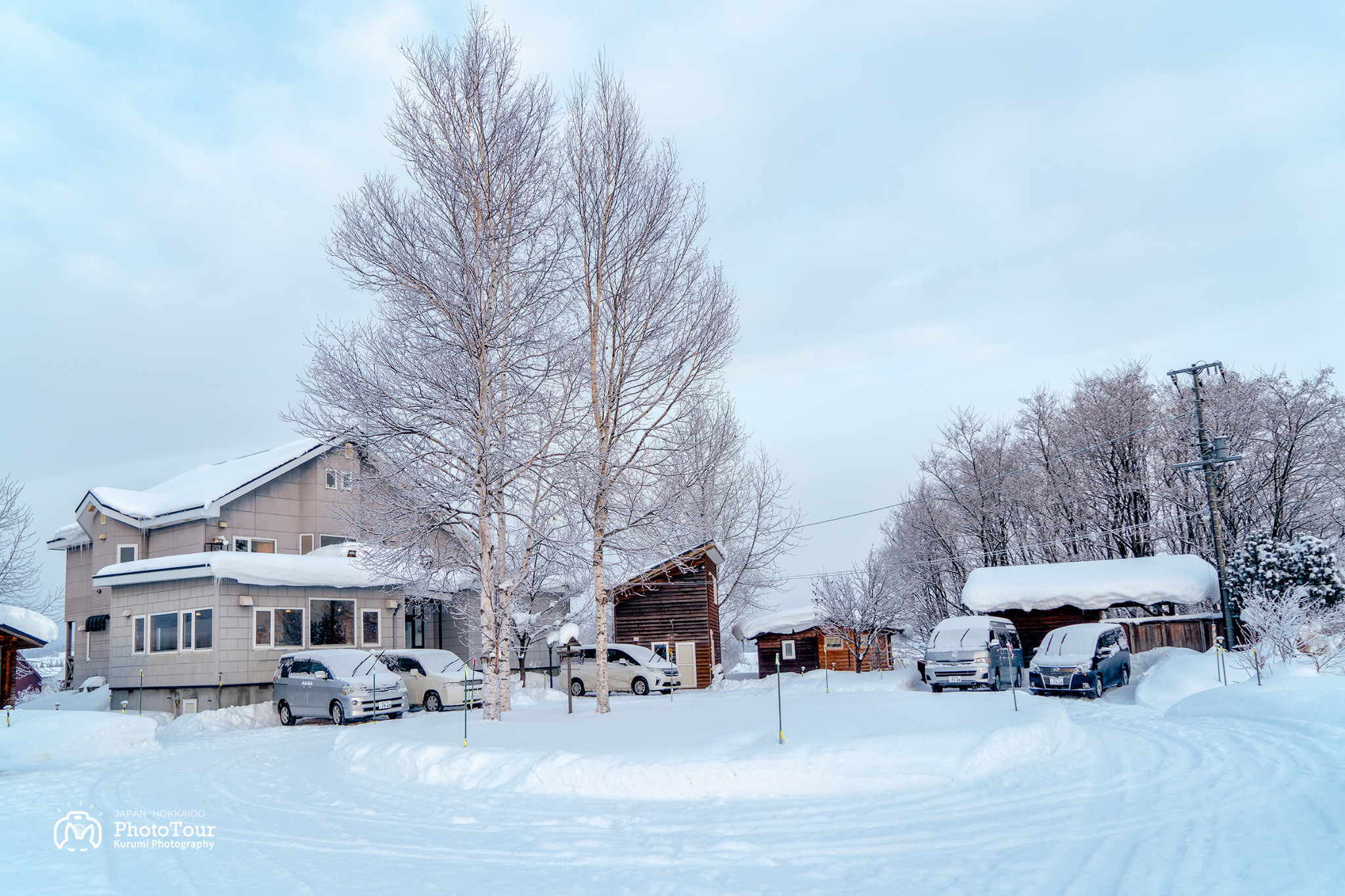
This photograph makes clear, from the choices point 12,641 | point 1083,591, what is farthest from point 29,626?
point 1083,591

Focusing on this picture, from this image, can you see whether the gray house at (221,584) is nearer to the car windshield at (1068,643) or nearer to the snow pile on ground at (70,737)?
the snow pile on ground at (70,737)

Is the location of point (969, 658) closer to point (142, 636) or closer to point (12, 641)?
point (142, 636)

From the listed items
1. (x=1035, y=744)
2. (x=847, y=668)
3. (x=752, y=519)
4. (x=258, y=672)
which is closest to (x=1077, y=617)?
(x=847, y=668)

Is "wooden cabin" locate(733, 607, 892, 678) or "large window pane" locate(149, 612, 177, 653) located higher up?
"large window pane" locate(149, 612, 177, 653)

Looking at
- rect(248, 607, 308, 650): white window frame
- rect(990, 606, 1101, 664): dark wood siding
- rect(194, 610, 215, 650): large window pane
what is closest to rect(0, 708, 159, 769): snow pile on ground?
rect(194, 610, 215, 650): large window pane

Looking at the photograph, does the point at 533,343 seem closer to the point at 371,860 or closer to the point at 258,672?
the point at 371,860

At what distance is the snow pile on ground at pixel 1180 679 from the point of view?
2056 cm

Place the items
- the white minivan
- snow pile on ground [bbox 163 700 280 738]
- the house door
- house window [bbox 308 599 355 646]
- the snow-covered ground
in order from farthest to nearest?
the house door < the white minivan < house window [bbox 308 599 355 646] < snow pile on ground [bbox 163 700 280 738] < the snow-covered ground

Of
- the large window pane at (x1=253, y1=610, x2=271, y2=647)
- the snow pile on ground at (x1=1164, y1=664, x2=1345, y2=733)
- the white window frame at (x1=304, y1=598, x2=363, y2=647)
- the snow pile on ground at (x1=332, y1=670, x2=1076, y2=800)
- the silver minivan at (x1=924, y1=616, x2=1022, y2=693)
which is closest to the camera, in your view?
the snow pile on ground at (x1=332, y1=670, x2=1076, y2=800)

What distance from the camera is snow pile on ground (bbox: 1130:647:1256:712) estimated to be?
20562mm

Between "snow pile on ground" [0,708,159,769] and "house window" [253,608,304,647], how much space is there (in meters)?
7.18

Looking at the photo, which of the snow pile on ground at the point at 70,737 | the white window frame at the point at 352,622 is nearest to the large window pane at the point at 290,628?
the white window frame at the point at 352,622

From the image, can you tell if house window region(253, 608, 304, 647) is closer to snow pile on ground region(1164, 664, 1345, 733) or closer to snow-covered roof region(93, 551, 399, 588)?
snow-covered roof region(93, 551, 399, 588)

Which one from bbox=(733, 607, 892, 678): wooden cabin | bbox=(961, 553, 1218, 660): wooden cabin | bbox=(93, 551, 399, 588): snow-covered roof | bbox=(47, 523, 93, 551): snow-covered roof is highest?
bbox=(47, 523, 93, 551): snow-covered roof
